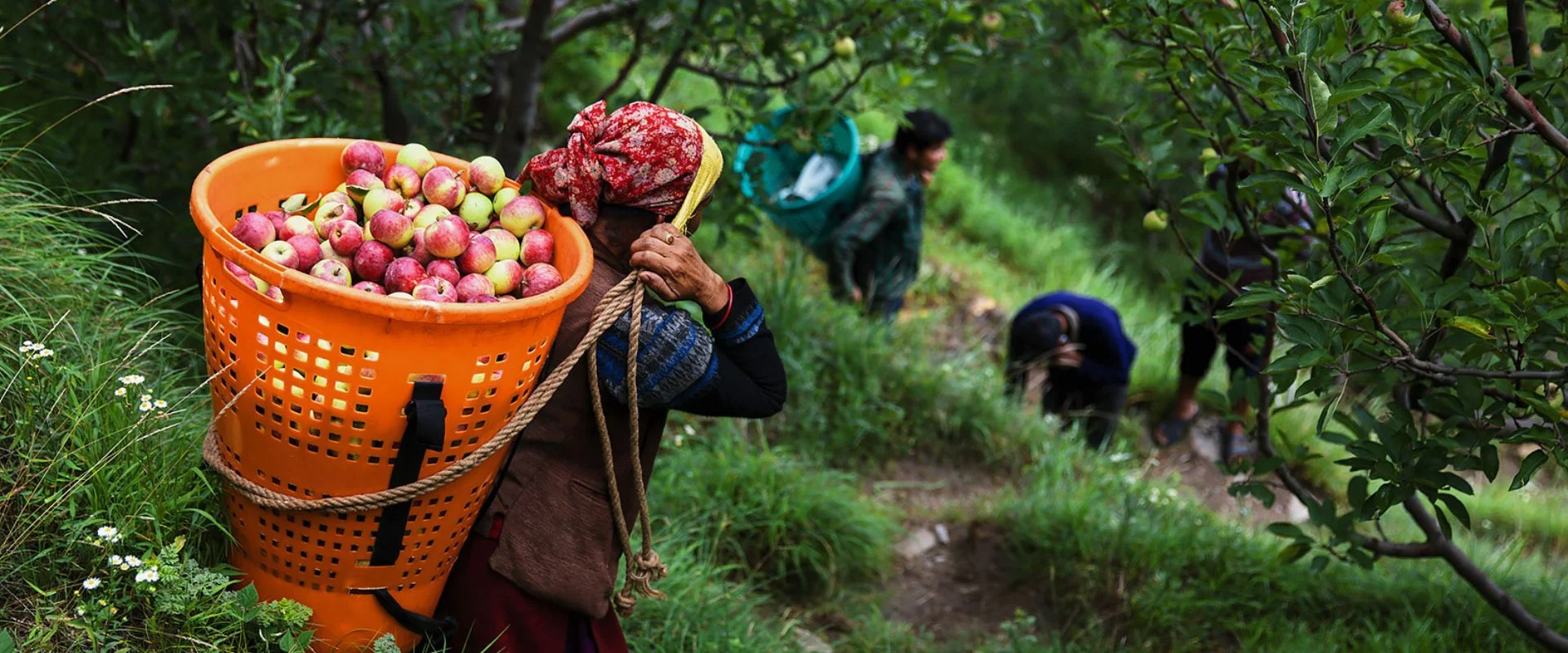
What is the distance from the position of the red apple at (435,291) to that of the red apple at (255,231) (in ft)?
0.78

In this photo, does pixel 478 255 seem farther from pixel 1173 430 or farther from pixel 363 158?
pixel 1173 430

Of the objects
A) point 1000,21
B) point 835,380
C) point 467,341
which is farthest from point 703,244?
point 467,341

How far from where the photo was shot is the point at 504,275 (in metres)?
1.96

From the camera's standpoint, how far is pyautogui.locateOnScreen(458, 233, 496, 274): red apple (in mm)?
1953

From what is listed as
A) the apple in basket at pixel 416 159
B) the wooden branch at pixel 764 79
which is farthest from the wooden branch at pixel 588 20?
the apple in basket at pixel 416 159

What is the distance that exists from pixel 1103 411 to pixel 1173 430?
69 cm

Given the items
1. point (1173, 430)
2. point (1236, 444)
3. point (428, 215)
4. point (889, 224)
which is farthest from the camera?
point (1173, 430)

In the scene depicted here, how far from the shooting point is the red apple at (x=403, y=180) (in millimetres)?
2111

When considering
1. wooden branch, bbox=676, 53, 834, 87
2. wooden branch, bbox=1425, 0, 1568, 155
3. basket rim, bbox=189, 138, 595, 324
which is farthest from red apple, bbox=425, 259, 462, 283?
wooden branch, bbox=676, 53, 834, 87

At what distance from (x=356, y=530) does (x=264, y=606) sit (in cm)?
21

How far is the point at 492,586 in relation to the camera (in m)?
2.13

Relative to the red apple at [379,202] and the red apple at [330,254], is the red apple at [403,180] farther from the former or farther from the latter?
the red apple at [330,254]

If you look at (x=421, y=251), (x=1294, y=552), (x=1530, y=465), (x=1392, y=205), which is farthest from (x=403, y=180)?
(x=1294, y=552)

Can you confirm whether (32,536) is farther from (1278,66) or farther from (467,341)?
(1278,66)
